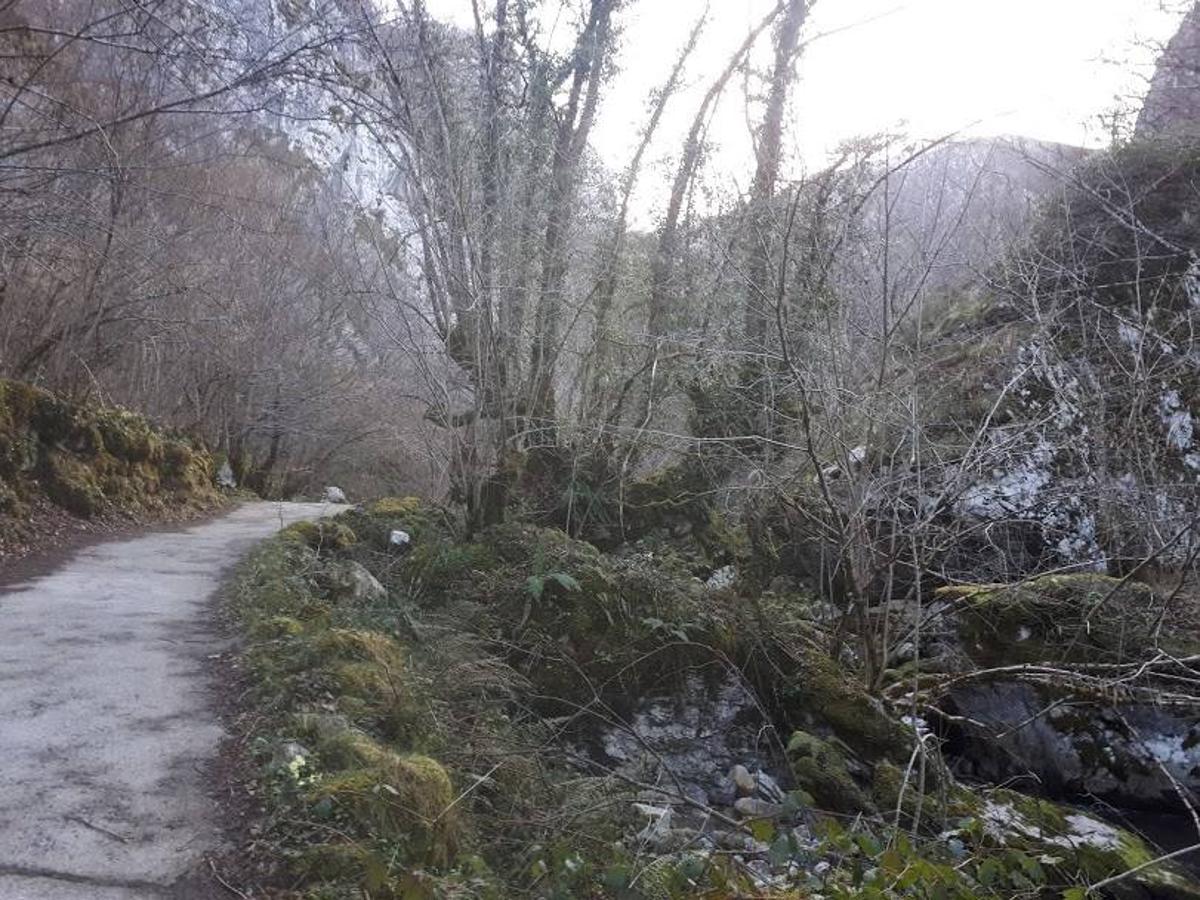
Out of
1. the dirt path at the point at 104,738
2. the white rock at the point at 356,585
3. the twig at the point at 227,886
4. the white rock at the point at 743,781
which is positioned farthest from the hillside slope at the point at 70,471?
the white rock at the point at 743,781

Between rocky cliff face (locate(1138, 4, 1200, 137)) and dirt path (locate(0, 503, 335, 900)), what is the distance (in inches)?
493

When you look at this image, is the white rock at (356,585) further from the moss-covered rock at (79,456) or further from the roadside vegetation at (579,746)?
the moss-covered rock at (79,456)

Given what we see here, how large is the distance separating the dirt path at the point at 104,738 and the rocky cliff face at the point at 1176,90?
41.1ft

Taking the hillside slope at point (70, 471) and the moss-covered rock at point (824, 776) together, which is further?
the hillside slope at point (70, 471)

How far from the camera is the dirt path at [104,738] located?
3.78 meters

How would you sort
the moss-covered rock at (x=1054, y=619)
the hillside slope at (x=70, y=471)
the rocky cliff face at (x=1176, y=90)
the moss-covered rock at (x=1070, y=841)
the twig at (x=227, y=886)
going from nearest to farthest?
the twig at (x=227, y=886) < the moss-covered rock at (x=1070, y=841) < the moss-covered rock at (x=1054, y=619) < the hillside slope at (x=70, y=471) < the rocky cliff face at (x=1176, y=90)

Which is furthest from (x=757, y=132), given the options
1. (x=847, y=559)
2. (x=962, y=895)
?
(x=962, y=895)

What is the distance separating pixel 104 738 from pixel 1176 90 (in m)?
14.3

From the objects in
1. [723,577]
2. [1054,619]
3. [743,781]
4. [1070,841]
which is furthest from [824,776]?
[723,577]

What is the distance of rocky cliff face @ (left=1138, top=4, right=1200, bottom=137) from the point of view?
1209 centimetres

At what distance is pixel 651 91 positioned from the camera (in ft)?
45.3

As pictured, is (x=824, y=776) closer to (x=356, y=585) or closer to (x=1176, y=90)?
(x=356, y=585)

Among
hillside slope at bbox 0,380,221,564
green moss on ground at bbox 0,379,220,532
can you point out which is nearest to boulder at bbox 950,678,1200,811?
hillside slope at bbox 0,380,221,564

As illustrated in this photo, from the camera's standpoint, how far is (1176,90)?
42.8ft
